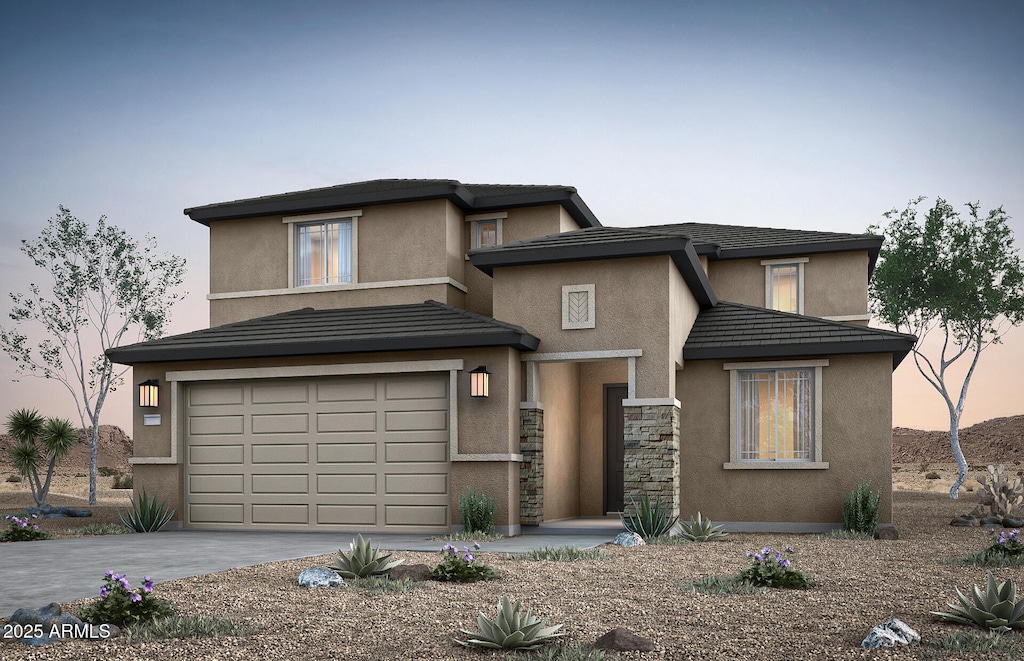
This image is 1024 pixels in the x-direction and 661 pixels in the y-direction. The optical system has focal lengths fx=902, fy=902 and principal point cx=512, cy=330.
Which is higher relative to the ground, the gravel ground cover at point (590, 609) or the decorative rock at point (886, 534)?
the gravel ground cover at point (590, 609)

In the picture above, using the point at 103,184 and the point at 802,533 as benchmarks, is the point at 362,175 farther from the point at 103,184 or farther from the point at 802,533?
the point at 802,533

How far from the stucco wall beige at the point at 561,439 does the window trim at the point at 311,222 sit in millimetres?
4397

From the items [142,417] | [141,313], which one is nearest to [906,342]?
[142,417]

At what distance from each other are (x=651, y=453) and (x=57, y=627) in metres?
9.19

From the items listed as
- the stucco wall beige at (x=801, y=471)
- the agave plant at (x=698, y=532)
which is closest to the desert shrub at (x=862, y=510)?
the stucco wall beige at (x=801, y=471)

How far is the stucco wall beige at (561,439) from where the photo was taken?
14.8 meters

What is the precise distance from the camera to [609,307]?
14.0 metres

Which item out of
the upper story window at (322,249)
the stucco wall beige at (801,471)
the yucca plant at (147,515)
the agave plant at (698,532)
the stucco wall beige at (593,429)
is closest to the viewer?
the agave plant at (698,532)

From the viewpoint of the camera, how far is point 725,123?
68.3ft

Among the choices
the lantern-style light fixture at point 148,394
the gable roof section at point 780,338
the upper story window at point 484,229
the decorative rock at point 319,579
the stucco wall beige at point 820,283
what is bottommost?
the decorative rock at point 319,579

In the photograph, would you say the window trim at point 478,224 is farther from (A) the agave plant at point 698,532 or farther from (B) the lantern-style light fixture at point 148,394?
(A) the agave plant at point 698,532

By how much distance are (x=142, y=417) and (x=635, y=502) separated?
851 cm

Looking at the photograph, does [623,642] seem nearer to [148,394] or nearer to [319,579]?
[319,579]

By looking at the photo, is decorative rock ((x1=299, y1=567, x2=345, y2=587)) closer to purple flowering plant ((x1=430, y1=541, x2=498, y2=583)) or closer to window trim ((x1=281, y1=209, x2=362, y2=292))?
purple flowering plant ((x1=430, y1=541, x2=498, y2=583))
